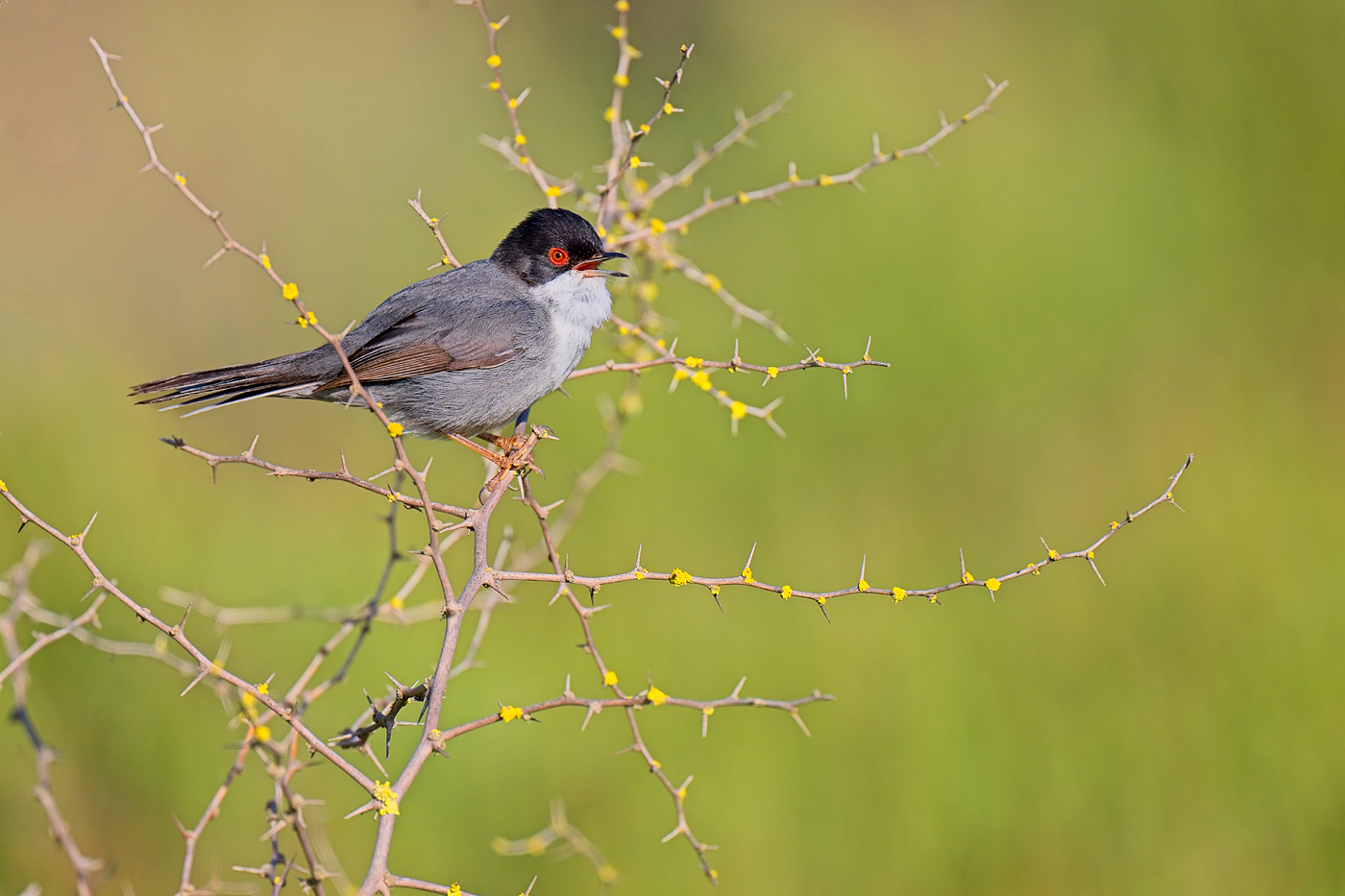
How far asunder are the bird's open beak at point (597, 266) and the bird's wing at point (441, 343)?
0.84ft

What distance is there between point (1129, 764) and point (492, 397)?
322 cm

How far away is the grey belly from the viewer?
403 cm

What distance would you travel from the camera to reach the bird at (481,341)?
4039mm

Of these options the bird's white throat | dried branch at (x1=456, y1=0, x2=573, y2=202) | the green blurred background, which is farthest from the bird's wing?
the green blurred background

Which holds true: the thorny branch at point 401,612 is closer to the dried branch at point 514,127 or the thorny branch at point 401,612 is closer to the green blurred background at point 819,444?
the dried branch at point 514,127

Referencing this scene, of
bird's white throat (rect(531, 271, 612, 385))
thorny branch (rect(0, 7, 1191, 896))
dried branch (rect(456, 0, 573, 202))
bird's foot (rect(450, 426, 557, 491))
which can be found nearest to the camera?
thorny branch (rect(0, 7, 1191, 896))

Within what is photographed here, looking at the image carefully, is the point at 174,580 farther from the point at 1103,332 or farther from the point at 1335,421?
the point at 1335,421

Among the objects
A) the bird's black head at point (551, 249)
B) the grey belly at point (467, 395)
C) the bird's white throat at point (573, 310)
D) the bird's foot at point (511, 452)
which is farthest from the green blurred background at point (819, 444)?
the bird's black head at point (551, 249)

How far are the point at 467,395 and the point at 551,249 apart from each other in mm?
709

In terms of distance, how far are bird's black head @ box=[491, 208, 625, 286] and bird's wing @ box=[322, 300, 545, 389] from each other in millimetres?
244

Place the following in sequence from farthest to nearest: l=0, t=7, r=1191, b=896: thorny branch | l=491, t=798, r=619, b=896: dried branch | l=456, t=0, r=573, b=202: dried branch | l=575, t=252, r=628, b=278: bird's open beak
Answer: l=575, t=252, r=628, b=278: bird's open beak
l=491, t=798, r=619, b=896: dried branch
l=456, t=0, r=573, b=202: dried branch
l=0, t=7, r=1191, b=896: thorny branch

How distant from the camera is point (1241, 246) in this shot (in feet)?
23.4

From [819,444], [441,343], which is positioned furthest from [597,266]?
[819,444]

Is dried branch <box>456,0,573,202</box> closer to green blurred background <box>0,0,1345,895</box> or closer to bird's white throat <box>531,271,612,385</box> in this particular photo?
bird's white throat <box>531,271,612,385</box>
